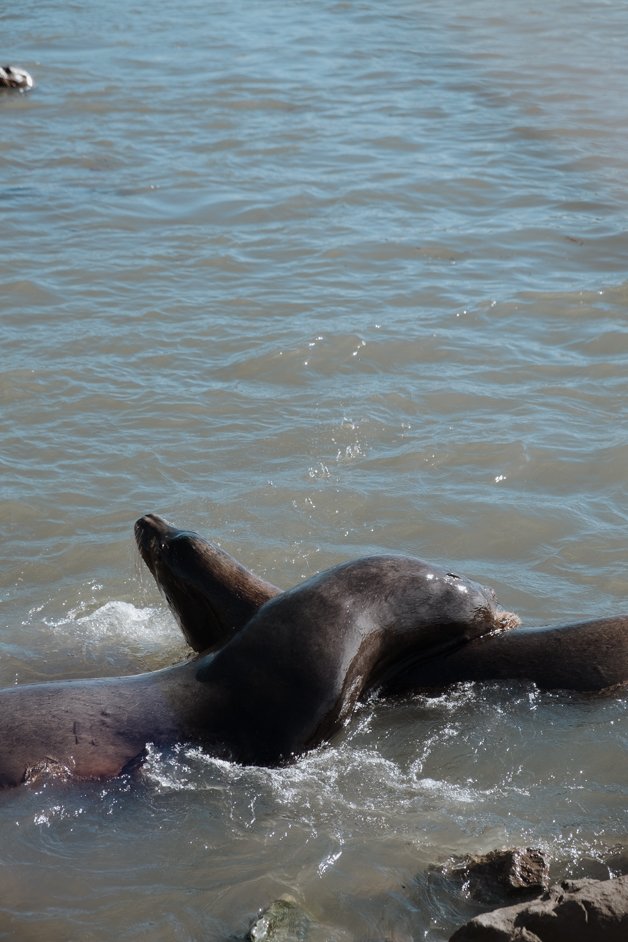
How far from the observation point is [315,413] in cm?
785

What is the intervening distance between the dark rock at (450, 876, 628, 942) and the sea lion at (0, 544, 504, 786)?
1229mm

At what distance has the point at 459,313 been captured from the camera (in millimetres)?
9266

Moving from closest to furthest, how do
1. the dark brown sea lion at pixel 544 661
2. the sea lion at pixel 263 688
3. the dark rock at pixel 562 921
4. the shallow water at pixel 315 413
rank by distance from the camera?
the dark rock at pixel 562 921
the shallow water at pixel 315 413
the sea lion at pixel 263 688
the dark brown sea lion at pixel 544 661

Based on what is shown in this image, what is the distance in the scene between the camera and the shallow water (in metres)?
4.21

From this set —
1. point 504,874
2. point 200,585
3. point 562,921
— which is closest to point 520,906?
point 562,921

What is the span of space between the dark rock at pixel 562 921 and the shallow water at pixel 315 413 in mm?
388

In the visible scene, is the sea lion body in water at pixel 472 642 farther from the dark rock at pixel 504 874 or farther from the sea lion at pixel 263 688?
the dark rock at pixel 504 874

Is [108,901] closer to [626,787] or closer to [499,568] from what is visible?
[626,787]

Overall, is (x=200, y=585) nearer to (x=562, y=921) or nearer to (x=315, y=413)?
(x=562, y=921)

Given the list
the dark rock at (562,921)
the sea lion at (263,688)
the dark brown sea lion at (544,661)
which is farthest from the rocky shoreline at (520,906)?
the dark brown sea lion at (544,661)

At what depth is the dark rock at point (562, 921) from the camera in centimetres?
333

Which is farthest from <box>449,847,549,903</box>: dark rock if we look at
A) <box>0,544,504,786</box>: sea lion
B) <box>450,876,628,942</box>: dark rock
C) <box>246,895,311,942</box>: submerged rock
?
<box>0,544,504,786</box>: sea lion

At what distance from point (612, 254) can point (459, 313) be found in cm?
186

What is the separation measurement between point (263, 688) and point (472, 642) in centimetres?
93
